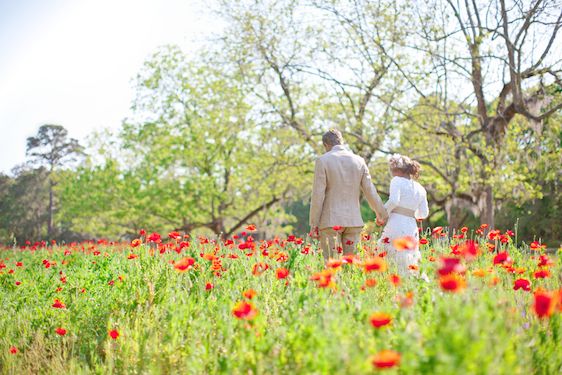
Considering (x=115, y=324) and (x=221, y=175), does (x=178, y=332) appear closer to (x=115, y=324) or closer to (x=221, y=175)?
(x=115, y=324)

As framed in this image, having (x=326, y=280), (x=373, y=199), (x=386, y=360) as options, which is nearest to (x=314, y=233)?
(x=373, y=199)

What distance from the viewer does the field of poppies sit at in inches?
86.5

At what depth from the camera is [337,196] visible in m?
6.02

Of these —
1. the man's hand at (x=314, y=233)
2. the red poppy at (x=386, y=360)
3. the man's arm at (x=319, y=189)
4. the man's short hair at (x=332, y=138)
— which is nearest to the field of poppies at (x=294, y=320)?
the red poppy at (x=386, y=360)

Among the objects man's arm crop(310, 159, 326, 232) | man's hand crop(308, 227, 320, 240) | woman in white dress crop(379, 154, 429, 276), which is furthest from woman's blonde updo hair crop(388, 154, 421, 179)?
man's hand crop(308, 227, 320, 240)

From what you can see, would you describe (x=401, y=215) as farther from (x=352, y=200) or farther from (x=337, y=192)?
(x=337, y=192)

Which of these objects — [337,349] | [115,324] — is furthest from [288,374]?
[115,324]

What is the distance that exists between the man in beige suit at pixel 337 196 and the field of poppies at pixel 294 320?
0.38 meters

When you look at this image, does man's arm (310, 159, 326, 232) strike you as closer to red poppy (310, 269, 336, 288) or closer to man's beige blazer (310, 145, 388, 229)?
man's beige blazer (310, 145, 388, 229)

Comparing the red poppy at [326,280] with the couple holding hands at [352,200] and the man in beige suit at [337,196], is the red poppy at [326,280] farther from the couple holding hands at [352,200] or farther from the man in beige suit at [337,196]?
the man in beige suit at [337,196]

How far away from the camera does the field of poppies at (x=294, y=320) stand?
220cm

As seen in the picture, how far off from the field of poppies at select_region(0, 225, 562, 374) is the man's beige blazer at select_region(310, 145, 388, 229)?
42cm

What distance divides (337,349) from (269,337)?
0.73 meters

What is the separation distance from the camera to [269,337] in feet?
9.64
